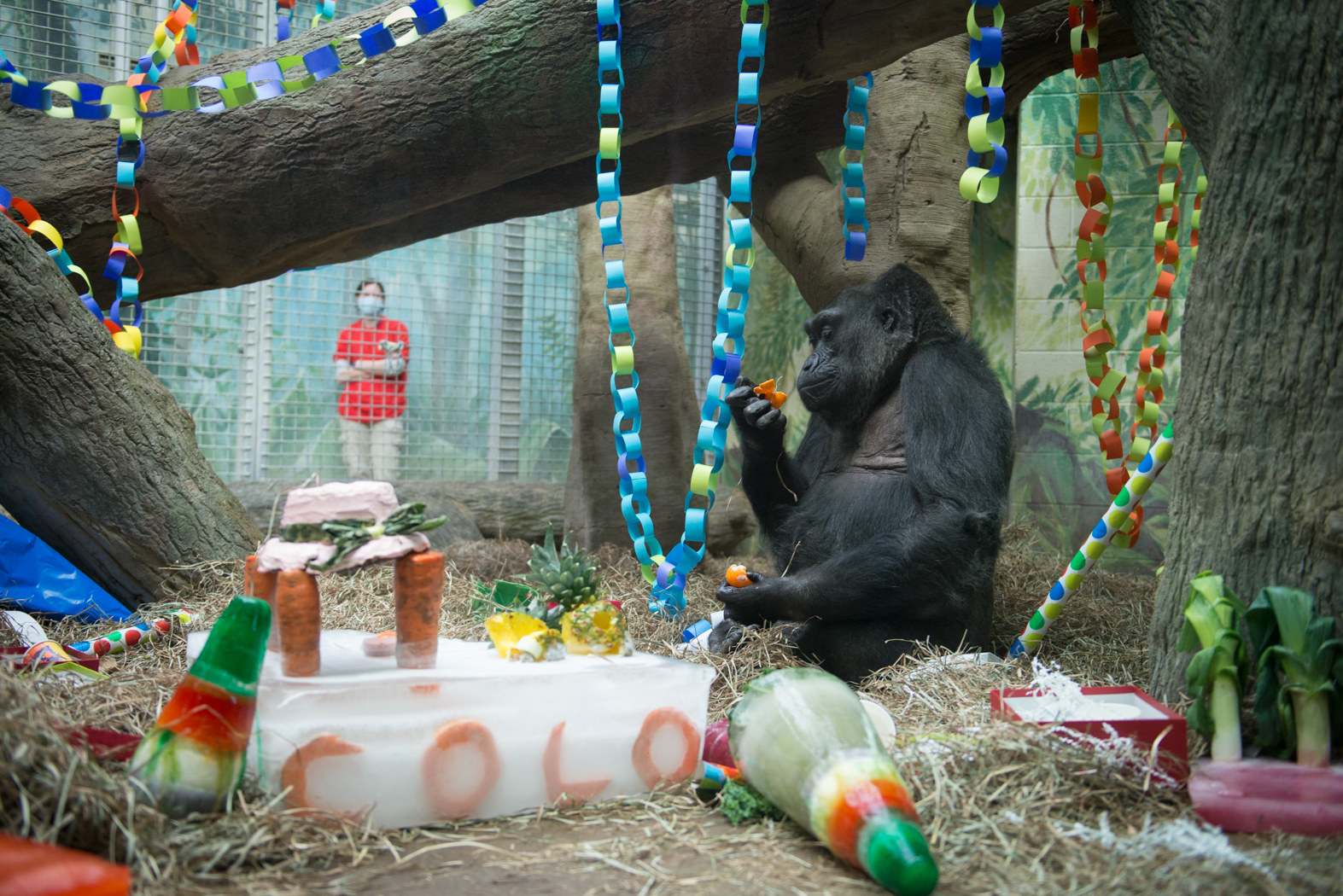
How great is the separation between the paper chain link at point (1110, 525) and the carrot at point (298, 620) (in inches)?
82.5

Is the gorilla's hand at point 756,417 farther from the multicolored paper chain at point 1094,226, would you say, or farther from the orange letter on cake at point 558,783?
the orange letter on cake at point 558,783

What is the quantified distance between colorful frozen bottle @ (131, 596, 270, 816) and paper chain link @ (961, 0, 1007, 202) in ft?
6.42

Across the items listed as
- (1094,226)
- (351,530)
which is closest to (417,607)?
(351,530)

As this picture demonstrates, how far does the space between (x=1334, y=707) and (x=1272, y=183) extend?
110 cm

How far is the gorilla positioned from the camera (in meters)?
2.75

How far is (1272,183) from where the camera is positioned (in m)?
2.03

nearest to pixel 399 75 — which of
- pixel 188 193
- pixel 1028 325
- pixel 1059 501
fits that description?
pixel 188 193

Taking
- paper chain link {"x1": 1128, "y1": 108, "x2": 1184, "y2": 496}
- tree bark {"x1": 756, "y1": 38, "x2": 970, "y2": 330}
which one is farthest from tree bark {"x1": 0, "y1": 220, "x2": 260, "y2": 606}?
paper chain link {"x1": 1128, "y1": 108, "x2": 1184, "y2": 496}

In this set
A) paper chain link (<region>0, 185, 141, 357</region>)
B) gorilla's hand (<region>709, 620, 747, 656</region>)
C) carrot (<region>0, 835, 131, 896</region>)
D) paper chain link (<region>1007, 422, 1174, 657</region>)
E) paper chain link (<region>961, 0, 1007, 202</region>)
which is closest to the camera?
carrot (<region>0, 835, 131, 896</region>)

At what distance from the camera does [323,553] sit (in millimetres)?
1639

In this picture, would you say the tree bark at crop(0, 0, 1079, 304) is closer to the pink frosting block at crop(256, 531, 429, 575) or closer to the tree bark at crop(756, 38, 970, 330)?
the tree bark at crop(756, 38, 970, 330)

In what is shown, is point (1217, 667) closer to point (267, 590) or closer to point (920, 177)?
point (267, 590)

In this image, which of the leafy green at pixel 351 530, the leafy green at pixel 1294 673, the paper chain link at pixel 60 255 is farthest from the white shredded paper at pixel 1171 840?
the paper chain link at pixel 60 255

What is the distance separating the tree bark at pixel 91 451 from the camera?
A: 3.06 meters
